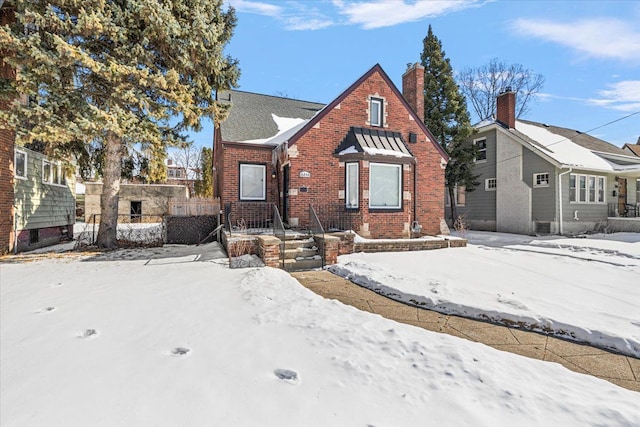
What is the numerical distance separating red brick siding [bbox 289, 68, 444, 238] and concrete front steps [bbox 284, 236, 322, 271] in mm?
Answer: 2358

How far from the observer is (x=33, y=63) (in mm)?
8469

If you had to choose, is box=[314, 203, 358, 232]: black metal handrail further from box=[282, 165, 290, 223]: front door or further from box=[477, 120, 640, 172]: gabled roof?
box=[477, 120, 640, 172]: gabled roof

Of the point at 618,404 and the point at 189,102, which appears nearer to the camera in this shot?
the point at 618,404

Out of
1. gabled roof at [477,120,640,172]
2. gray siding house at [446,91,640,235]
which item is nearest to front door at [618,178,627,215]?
gray siding house at [446,91,640,235]

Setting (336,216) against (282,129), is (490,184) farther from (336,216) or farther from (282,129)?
(282,129)

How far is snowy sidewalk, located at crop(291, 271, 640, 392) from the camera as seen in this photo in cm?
338

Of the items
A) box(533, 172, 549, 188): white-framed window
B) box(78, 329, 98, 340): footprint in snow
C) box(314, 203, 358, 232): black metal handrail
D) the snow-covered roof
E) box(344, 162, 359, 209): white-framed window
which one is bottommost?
box(78, 329, 98, 340): footprint in snow

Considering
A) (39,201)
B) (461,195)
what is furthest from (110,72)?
(461,195)

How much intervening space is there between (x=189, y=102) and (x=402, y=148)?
26.7ft

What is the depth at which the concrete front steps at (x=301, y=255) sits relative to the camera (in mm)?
8141

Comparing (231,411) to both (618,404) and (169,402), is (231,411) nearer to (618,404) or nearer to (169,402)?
(169,402)

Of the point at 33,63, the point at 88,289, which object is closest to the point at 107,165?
the point at 33,63

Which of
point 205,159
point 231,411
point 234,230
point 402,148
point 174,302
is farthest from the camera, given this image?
point 205,159

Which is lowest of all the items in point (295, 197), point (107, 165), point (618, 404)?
point (618, 404)
